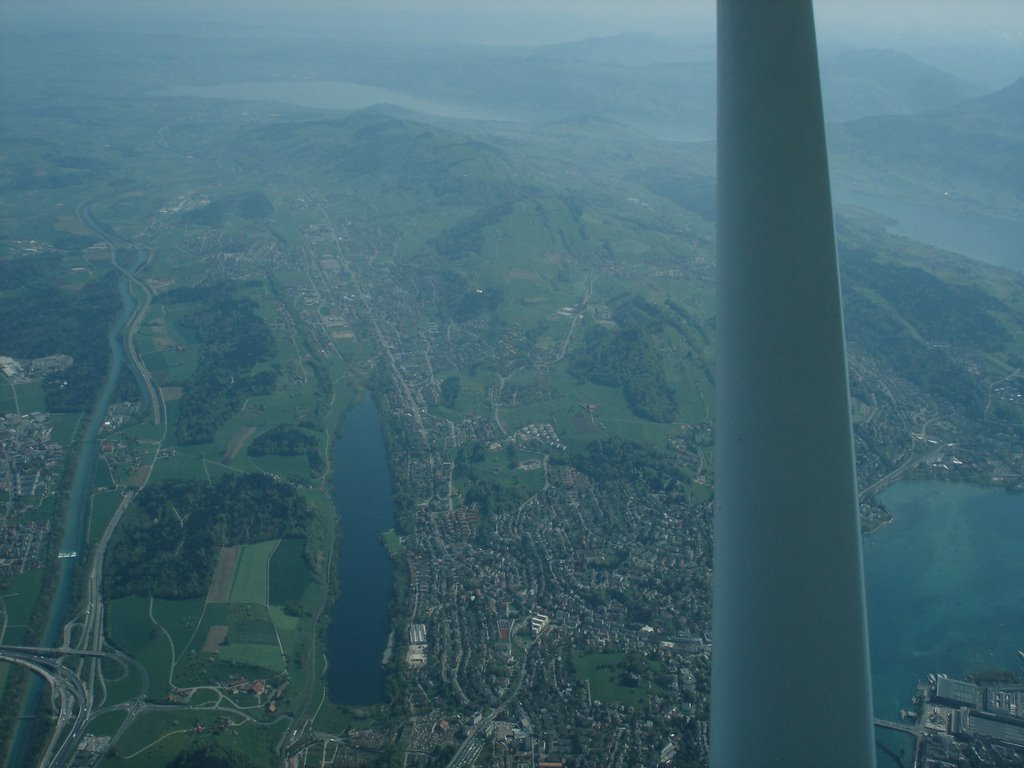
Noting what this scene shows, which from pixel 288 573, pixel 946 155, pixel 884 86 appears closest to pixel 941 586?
pixel 288 573

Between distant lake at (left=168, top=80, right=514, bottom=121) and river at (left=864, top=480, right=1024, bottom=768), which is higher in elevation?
distant lake at (left=168, top=80, right=514, bottom=121)

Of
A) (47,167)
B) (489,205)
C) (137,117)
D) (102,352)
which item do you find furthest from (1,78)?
(102,352)

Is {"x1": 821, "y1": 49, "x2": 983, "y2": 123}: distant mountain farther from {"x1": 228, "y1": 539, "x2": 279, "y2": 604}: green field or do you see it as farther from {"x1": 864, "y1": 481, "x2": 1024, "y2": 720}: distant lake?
{"x1": 228, "y1": 539, "x2": 279, "y2": 604}: green field

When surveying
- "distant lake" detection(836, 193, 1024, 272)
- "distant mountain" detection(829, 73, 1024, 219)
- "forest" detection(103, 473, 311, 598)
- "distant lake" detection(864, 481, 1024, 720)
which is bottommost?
"distant lake" detection(864, 481, 1024, 720)

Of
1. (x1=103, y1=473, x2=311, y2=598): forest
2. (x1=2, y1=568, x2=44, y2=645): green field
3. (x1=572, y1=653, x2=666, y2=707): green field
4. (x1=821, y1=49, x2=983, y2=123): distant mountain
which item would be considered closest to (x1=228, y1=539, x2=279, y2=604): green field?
(x1=103, y1=473, x2=311, y2=598): forest

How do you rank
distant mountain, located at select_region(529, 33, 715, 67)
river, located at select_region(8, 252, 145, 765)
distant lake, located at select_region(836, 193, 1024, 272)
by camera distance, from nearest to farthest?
river, located at select_region(8, 252, 145, 765), distant lake, located at select_region(836, 193, 1024, 272), distant mountain, located at select_region(529, 33, 715, 67)

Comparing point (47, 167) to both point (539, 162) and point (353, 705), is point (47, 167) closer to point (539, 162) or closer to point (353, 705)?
point (539, 162)
